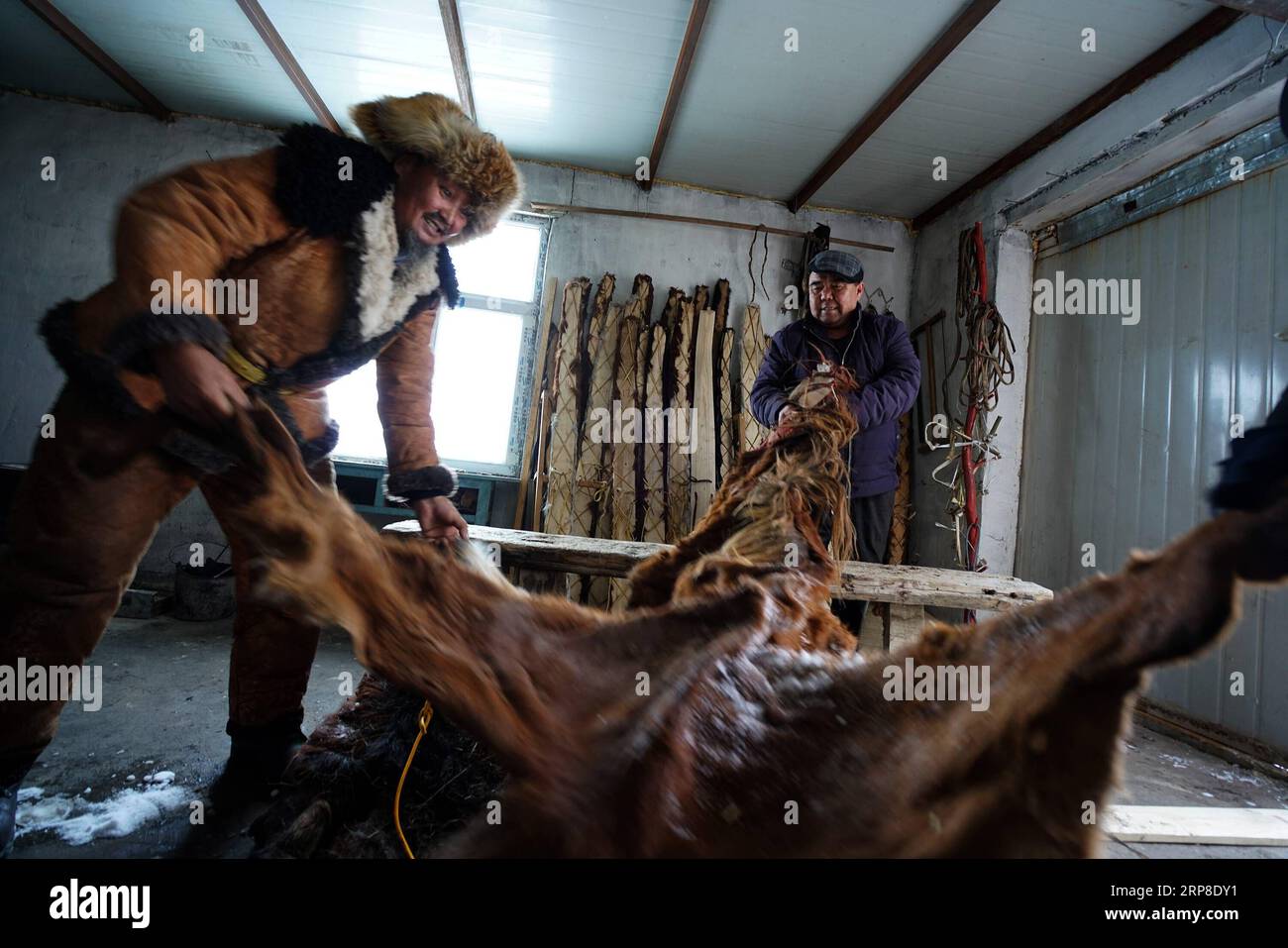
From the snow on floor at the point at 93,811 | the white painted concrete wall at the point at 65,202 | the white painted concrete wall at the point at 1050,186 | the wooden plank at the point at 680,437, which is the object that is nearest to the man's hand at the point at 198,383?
the snow on floor at the point at 93,811

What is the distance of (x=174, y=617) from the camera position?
3287 millimetres

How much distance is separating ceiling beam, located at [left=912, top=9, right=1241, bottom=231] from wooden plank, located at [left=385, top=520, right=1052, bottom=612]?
2963 millimetres

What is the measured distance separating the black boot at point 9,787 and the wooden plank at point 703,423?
3706mm

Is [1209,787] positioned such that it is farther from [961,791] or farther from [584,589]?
[584,589]

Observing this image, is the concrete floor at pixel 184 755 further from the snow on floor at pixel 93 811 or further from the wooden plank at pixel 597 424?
the wooden plank at pixel 597 424

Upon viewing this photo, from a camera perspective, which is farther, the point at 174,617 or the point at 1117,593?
the point at 174,617

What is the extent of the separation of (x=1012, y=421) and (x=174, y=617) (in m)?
5.51

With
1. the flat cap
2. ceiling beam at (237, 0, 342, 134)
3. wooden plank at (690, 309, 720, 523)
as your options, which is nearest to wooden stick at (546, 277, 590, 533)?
wooden plank at (690, 309, 720, 523)

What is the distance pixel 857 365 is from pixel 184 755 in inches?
132

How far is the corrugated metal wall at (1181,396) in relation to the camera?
2.57 metres

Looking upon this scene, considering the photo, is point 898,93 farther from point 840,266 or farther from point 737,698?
point 737,698

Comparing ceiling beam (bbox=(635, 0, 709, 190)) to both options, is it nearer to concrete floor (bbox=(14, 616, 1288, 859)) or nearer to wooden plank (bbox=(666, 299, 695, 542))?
wooden plank (bbox=(666, 299, 695, 542))
